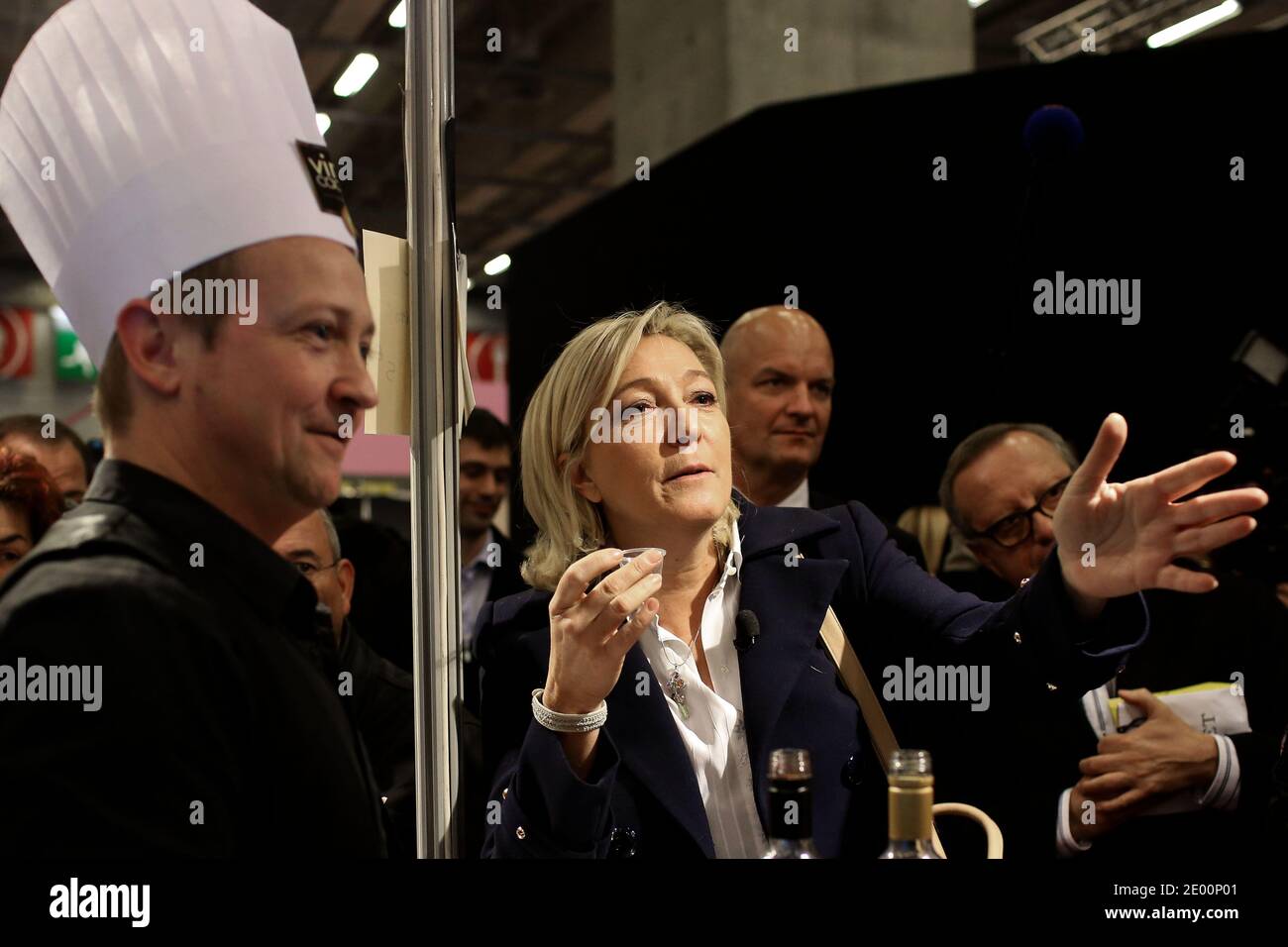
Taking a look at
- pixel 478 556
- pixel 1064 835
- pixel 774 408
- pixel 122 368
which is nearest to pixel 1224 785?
pixel 1064 835

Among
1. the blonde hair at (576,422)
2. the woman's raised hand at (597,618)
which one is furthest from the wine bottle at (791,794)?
the blonde hair at (576,422)

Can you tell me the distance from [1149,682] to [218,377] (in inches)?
59.1

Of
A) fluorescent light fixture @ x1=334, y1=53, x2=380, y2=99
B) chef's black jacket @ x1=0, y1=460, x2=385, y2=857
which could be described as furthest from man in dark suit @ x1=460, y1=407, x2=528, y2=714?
chef's black jacket @ x1=0, y1=460, x2=385, y2=857

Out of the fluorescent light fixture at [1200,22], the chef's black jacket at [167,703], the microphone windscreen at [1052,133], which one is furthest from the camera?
the fluorescent light fixture at [1200,22]

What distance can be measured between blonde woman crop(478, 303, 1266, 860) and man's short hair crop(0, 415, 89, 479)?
614 millimetres

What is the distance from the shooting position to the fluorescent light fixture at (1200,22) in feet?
22.6

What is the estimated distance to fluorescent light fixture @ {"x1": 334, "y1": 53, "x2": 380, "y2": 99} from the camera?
2.06m

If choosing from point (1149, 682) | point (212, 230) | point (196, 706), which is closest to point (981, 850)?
point (1149, 682)

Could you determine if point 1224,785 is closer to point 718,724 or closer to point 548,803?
point 718,724

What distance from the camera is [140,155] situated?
1.46 meters

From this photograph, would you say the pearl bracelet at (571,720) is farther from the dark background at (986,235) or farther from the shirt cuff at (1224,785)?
the dark background at (986,235)

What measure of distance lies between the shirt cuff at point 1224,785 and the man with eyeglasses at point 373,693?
3.84 feet

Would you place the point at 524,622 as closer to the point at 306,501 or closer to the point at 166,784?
the point at 306,501

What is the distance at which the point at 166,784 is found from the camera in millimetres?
1389
